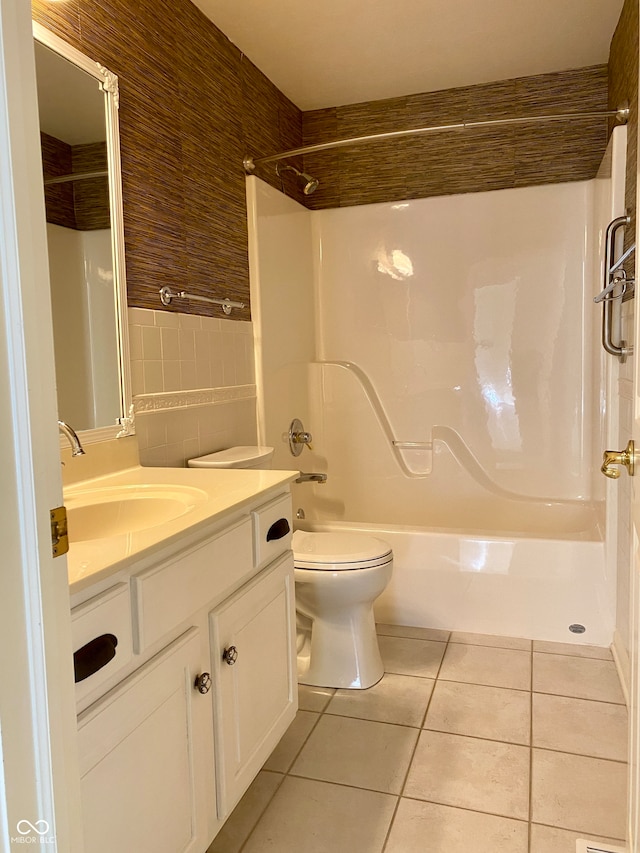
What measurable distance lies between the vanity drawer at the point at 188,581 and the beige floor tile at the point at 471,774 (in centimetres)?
78

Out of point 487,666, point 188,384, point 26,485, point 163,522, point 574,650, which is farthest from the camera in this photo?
point 574,650

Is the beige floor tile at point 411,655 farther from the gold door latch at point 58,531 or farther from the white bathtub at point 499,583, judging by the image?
the gold door latch at point 58,531

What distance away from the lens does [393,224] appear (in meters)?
3.25

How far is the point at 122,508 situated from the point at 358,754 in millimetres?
980

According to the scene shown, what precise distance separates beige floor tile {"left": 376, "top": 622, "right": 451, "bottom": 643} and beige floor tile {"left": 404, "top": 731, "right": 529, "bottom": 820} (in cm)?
63

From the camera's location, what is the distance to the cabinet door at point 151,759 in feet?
3.08

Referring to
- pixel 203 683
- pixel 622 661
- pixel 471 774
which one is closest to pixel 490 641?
pixel 622 661

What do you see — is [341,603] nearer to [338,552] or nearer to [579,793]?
[338,552]

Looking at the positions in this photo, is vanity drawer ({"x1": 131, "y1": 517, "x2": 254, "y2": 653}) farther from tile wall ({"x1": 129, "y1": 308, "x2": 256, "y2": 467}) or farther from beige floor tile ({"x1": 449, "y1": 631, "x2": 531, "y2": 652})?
beige floor tile ({"x1": 449, "y1": 631, "x2": 531, "y2": 652})

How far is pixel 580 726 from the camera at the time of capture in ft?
6.26

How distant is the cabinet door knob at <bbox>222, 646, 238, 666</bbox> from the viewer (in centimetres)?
132

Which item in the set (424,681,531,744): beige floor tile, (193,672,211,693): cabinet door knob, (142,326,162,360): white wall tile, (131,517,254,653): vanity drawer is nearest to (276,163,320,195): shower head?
(142,326,162,360): white wall tile

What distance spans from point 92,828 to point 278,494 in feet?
2.71

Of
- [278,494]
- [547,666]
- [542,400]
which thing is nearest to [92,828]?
[278,494]
